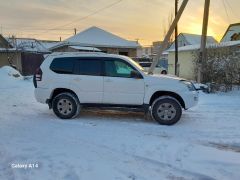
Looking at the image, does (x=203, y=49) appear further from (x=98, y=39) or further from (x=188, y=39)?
(x=188, y=39)

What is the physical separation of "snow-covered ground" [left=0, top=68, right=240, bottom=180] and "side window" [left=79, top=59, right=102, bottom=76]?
52.1 inches

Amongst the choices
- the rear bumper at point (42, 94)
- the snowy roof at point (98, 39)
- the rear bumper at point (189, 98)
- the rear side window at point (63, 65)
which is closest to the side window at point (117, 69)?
the rear side window at point (63, 65)

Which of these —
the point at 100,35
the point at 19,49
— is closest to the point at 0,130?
the point at 19,49

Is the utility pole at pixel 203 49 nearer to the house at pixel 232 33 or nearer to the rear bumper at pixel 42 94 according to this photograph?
the rear bumper at pixel 42 94

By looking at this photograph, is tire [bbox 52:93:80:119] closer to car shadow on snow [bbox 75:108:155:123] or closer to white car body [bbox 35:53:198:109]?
white car body [bbox 35:53:198:109]

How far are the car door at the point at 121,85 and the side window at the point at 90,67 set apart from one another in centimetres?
23

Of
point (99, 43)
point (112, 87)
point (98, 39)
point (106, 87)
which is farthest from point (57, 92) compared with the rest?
point (98, 39)

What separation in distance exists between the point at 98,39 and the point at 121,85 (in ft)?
95.3

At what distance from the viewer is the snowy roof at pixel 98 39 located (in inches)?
1419

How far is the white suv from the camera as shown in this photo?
8.95 m

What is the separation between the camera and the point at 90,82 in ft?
30.8

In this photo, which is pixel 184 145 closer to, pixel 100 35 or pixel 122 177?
pixel 122 177

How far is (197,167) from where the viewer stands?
18.1 ft

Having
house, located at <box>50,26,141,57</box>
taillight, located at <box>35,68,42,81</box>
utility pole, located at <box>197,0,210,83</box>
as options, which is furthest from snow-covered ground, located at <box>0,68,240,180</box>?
house, located at <box>50,26,141,57</box>
